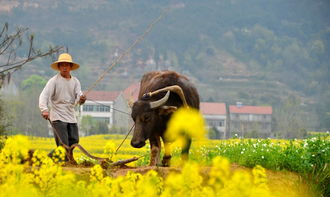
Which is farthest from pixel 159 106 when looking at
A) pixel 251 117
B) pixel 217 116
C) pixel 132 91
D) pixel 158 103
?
pixel 251 117

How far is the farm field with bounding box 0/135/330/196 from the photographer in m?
4.84

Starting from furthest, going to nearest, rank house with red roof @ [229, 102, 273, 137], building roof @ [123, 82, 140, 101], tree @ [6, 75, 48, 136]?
house with red roof @ [229, 102, 273, 137]
tree @ [6, 75, 48, 136]
building roof @ [123, 82, 140, 101]

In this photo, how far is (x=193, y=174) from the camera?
16.1ft

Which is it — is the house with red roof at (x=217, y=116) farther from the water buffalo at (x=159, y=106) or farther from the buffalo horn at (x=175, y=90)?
the buffalo horn at (x=175, y=90)

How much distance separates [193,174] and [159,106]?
691 centimetres

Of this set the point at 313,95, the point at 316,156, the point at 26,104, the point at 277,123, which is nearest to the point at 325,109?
the point at 313,95

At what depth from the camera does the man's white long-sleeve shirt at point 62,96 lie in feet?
36.8

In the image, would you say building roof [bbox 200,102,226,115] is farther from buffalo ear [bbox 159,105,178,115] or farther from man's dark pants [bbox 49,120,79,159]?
man's dark pants [bbox 49,120,79,159]

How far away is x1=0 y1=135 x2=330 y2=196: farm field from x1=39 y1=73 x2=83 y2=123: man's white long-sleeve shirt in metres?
1.02

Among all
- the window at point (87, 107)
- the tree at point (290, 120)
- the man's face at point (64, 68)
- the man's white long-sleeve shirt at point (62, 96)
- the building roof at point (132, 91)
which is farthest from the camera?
the window at point (87, 107)

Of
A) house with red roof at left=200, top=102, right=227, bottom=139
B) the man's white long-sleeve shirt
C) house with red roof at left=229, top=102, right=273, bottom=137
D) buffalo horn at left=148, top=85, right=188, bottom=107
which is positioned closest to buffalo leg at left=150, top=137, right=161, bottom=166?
buffalo horn at left=148, top=85, right=188, bottom=107

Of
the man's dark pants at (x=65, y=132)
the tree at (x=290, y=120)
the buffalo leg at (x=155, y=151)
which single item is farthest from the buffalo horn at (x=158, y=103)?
the tree at (x=290, y=120)

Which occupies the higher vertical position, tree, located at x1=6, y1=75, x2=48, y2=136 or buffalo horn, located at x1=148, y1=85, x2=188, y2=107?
tree, located at x1=6, y1=75, x2=48, y2=136

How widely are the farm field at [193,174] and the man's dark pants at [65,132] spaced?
31.5 inches
